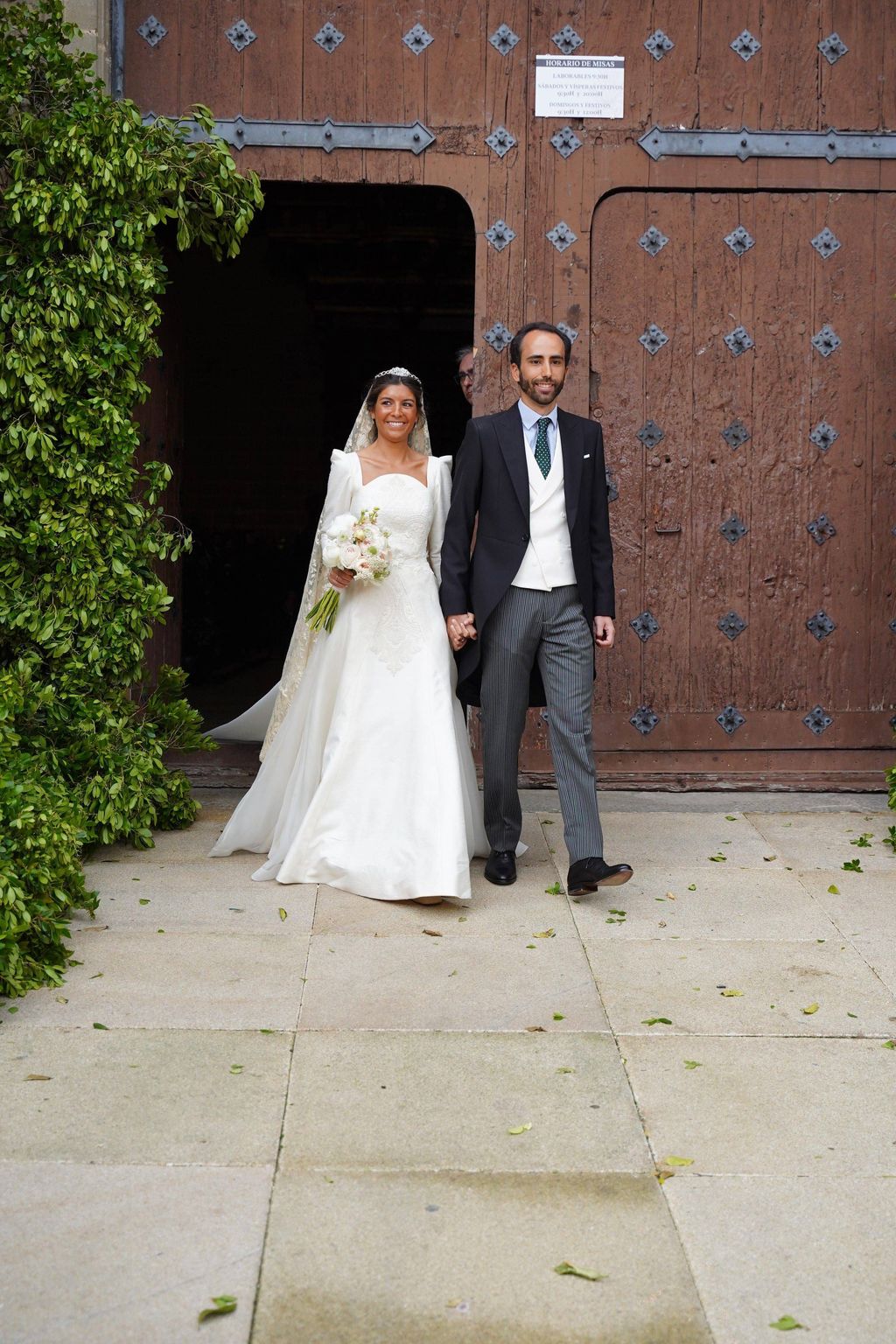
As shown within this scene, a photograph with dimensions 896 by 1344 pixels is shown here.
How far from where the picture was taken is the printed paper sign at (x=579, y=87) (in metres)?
6.19

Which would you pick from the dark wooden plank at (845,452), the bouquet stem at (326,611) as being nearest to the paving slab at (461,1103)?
the bouquet stem at (326,611)

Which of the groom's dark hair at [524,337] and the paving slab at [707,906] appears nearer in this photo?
the paving slab at [707,906]

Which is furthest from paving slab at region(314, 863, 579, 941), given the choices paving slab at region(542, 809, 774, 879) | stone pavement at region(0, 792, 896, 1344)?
paving slab at region(542, 809, 774, 879)

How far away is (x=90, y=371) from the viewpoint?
5.04 meters

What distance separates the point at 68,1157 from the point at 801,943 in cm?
235

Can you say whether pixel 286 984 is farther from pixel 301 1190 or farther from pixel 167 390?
pixel 167 390

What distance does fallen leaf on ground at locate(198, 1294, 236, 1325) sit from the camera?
2.30m

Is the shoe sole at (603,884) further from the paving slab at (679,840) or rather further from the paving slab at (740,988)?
the paving slab at (679,840)

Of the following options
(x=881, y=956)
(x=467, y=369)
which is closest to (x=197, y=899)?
(x=881, y=956)

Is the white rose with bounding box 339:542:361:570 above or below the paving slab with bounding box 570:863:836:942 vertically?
above

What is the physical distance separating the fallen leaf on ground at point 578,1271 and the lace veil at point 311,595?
299 centimetres

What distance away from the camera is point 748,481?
6.41 m

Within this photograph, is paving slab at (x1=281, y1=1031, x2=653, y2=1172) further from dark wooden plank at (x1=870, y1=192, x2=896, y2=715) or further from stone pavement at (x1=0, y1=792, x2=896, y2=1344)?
dark wooden plank at (x1=870, y1=192, x2=896, y2=715)

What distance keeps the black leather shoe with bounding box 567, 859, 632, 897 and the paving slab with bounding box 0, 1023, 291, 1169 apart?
141 cm
